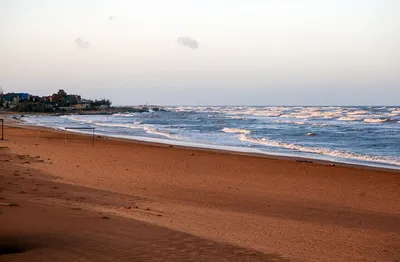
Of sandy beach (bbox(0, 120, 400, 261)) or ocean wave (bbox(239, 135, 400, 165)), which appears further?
ocean wave (bbox(239, 135, 400, 165))

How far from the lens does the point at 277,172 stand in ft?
54.9

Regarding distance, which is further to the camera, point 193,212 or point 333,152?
point 333,152

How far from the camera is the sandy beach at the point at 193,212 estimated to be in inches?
253

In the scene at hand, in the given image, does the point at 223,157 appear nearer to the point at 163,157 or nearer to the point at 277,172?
the point at 163,157

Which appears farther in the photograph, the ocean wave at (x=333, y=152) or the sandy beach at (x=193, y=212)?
the ocean wave at (x=333, y=152)

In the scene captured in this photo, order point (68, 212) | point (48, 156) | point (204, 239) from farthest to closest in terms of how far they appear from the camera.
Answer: point (48, 156) < point (68, 212) < point (204, 239)

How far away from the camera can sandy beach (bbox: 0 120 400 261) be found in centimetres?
643

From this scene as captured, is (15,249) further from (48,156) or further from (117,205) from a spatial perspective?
(48,156)

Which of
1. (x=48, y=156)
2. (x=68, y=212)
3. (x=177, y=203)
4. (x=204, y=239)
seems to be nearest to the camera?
(x=204, y=239)

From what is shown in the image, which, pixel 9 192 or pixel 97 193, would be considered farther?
pixel 97 193

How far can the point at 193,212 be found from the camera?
9328 mm

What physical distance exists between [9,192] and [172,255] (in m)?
4.92

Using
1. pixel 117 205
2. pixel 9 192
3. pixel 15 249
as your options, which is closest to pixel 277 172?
pixel 117 205

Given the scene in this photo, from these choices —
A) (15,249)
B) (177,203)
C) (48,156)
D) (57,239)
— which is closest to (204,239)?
(57,239)
